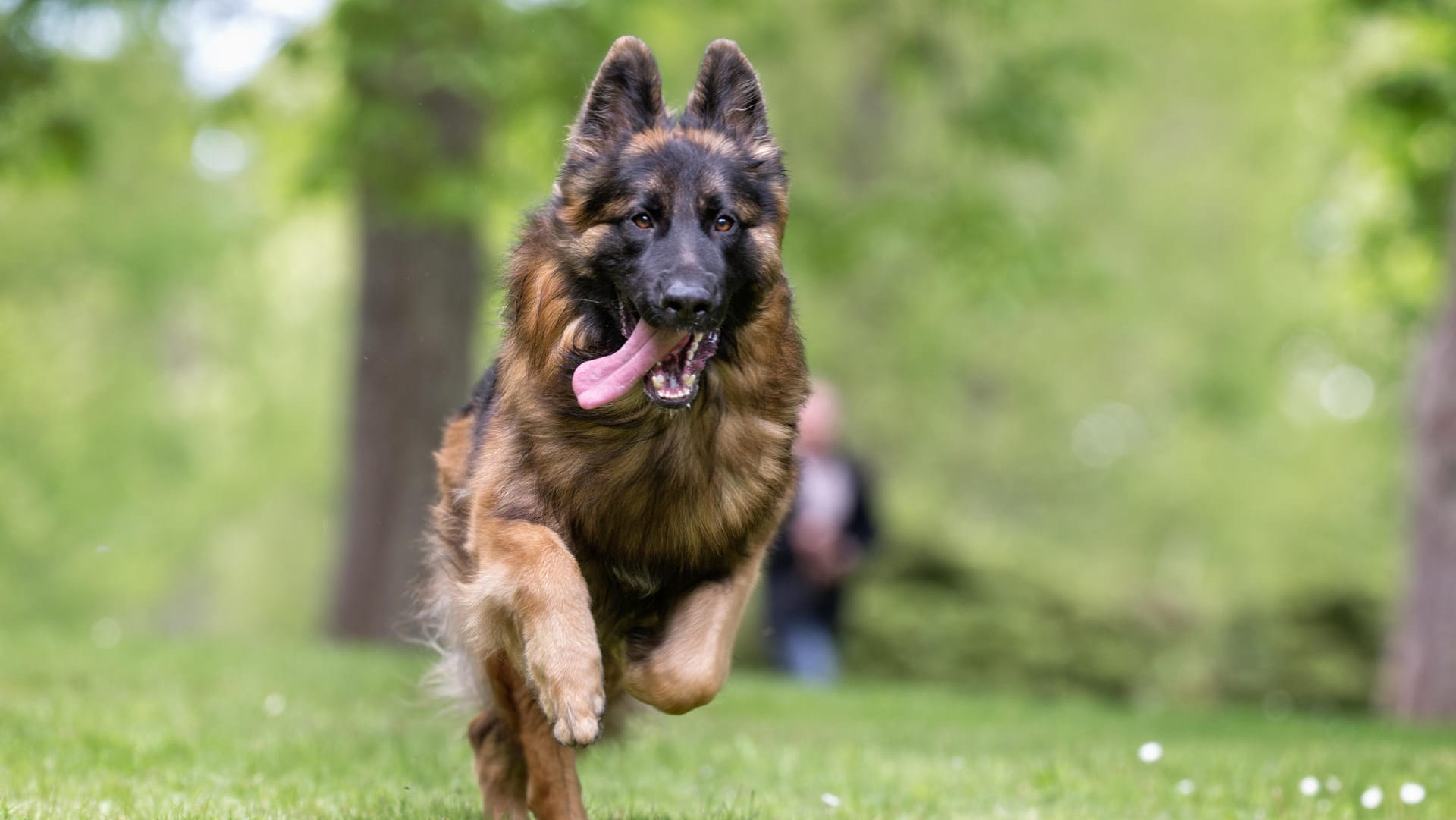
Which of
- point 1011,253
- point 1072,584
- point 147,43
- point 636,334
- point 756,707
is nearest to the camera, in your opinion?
point 636,334

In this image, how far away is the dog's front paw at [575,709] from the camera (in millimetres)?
4258

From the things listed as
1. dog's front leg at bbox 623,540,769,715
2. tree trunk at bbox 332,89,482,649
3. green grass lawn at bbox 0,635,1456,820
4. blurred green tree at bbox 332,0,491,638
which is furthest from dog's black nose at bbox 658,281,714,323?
tree trunk at bbox 332,89,482,649

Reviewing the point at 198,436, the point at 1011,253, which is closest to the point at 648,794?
the point at 1011,253

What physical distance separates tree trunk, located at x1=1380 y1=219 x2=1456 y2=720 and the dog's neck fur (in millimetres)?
7229

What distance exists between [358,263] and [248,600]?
847 inches

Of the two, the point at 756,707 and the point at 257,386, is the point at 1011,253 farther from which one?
the point at 257,386

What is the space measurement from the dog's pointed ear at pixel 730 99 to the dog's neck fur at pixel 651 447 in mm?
497

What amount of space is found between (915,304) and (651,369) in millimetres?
17170

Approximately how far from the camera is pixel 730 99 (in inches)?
196

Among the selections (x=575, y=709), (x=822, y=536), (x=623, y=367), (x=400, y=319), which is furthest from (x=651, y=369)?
(x=400, y=319)

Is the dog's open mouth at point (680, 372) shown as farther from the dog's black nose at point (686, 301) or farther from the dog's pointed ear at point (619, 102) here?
the dog's pointed ear at point (619, 102)

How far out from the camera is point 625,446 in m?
4.78

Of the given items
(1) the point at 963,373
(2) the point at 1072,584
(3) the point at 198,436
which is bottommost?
(3) the point at 198,436

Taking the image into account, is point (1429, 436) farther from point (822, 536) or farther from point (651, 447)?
point (651, 447)
